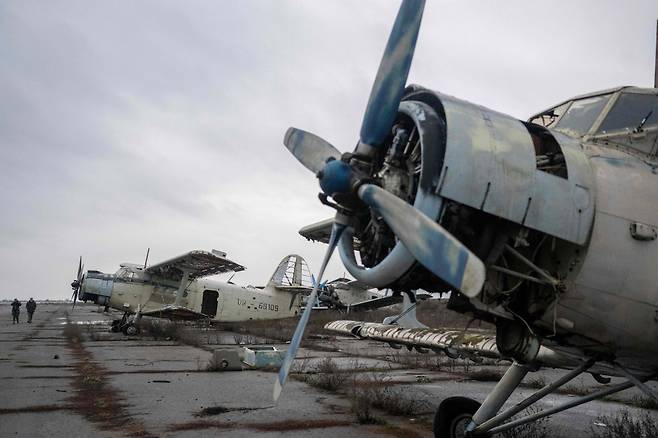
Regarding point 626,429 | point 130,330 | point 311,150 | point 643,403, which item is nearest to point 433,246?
point 311,150

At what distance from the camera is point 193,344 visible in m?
19.4

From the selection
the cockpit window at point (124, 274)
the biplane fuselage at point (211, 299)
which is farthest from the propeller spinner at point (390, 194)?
the cockpit window at point (124, 274)

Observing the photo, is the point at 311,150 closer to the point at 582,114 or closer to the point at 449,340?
the point at 582,114

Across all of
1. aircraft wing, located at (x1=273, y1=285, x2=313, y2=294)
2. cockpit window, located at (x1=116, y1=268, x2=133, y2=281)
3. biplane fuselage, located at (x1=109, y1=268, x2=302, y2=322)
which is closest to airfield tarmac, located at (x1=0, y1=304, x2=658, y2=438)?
biplane fuselage, located at (x1=109, y1=268, x2=302, y2=322)

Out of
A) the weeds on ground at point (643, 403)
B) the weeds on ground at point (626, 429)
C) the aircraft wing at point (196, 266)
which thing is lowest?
the weeds on ground at point (643, 403)

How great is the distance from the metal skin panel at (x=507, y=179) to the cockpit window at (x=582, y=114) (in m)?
1.09

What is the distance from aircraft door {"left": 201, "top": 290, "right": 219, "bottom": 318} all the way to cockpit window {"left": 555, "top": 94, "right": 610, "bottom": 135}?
24933mm

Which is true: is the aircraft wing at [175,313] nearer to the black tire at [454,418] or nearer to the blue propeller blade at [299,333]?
the black tire at [454,418]

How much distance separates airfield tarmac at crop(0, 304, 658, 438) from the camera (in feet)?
20.8

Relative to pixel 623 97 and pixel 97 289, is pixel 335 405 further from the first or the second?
pixel 97 289

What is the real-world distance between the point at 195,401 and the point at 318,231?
12.6ft

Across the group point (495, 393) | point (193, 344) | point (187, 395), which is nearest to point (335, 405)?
point (187, 395)

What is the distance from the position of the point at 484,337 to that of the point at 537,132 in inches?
193

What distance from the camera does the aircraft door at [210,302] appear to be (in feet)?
90.0
